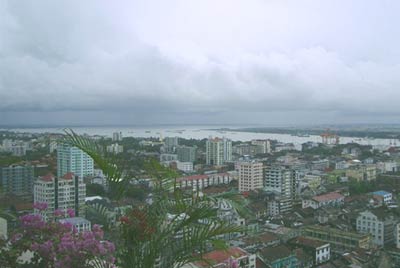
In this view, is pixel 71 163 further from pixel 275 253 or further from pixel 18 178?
pixel 275 253

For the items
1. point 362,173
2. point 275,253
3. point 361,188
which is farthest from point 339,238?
point 362,173

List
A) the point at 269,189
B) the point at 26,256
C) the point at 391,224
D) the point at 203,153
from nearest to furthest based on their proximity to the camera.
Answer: the point at 26,256
the point at 391,224
the point at 269,189
the point at 203,153

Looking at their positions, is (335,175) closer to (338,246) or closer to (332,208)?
(332,208)

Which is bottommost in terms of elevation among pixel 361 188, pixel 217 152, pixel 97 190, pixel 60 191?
pixel 361 188

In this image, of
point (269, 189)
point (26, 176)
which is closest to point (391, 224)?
point (269, 189)

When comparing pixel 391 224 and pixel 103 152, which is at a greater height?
pixel 103 152

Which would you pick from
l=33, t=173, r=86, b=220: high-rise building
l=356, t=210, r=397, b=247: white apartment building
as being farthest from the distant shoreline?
l=33, t=173, r=86, b=220: high-rise building

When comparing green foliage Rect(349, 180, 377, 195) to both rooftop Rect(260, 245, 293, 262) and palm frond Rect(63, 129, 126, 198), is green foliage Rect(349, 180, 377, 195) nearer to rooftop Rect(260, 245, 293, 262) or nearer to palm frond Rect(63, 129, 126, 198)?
rooftop Rect(260, 245, 293, 262)
